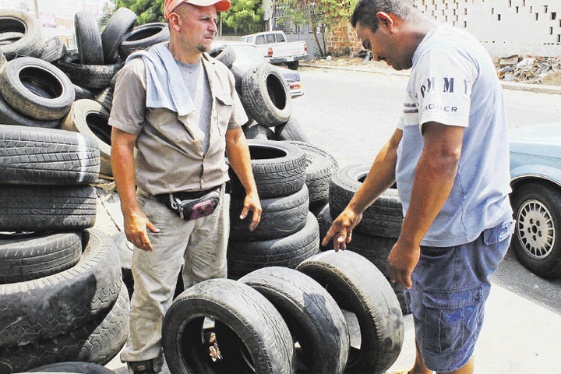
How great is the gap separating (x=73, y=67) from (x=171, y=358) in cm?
694

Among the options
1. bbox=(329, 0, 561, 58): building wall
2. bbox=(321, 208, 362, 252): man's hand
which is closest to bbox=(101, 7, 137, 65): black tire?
bbox=(321, 208, 362, 252): man's hand

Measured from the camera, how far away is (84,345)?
350cm

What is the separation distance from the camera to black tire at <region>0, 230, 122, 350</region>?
321 centimetres

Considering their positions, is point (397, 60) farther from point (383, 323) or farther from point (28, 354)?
point (28, 354)

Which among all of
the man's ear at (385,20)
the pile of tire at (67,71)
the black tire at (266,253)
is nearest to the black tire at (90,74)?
the pile of tire at (67,71)

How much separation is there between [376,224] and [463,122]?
7.45 ft

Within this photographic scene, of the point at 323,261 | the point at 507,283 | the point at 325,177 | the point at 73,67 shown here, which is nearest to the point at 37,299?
the point at 323,261

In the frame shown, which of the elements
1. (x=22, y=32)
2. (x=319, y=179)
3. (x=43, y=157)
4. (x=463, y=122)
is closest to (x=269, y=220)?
(x=319, y=179)

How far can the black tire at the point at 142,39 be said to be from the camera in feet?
29.9

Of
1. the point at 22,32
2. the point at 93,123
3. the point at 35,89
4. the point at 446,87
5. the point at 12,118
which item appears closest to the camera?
the point at 446,87

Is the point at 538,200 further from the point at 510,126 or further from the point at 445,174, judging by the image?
the point at 510,126

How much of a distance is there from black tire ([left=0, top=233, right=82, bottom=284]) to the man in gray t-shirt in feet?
6.98

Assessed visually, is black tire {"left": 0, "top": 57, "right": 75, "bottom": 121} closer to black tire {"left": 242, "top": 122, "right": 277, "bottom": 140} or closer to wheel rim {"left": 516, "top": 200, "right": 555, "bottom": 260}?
black tire {"left": 242, "top": 122, "right": 277, "bottom": 140}

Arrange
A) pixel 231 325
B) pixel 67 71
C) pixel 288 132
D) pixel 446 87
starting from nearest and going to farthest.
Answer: pixel 446 87 → pixel 231 325 → pixel 288 132 → pixel 67 71
